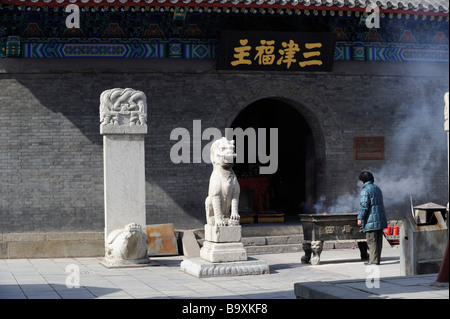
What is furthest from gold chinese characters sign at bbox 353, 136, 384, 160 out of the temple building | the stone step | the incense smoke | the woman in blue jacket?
the woman in blue jacket

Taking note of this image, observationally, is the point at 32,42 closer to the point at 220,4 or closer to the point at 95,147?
the point at 95,147

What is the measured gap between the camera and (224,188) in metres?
10.3

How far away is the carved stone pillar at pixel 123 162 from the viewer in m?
11.1

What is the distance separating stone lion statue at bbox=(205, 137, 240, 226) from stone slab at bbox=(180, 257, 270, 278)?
593 mm

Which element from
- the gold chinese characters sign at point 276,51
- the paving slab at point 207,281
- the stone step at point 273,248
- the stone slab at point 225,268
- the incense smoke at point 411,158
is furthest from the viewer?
the incense smoke at point 411,158

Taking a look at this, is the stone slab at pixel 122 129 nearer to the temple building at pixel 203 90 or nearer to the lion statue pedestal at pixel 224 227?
the lion statue pedestal at pixel 224 227

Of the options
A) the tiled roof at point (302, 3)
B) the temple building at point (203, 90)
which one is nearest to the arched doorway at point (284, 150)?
the temple building at point (203, 90)

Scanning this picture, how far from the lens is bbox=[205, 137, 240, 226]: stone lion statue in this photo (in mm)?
10281

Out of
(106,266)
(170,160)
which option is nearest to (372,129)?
(170,160)

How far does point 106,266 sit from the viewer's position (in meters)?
11.0

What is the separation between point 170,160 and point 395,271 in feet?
16.2

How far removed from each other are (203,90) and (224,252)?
429 cm

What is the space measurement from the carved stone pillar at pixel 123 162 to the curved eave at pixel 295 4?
182 centimetres

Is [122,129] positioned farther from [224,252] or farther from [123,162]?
[224,252]
